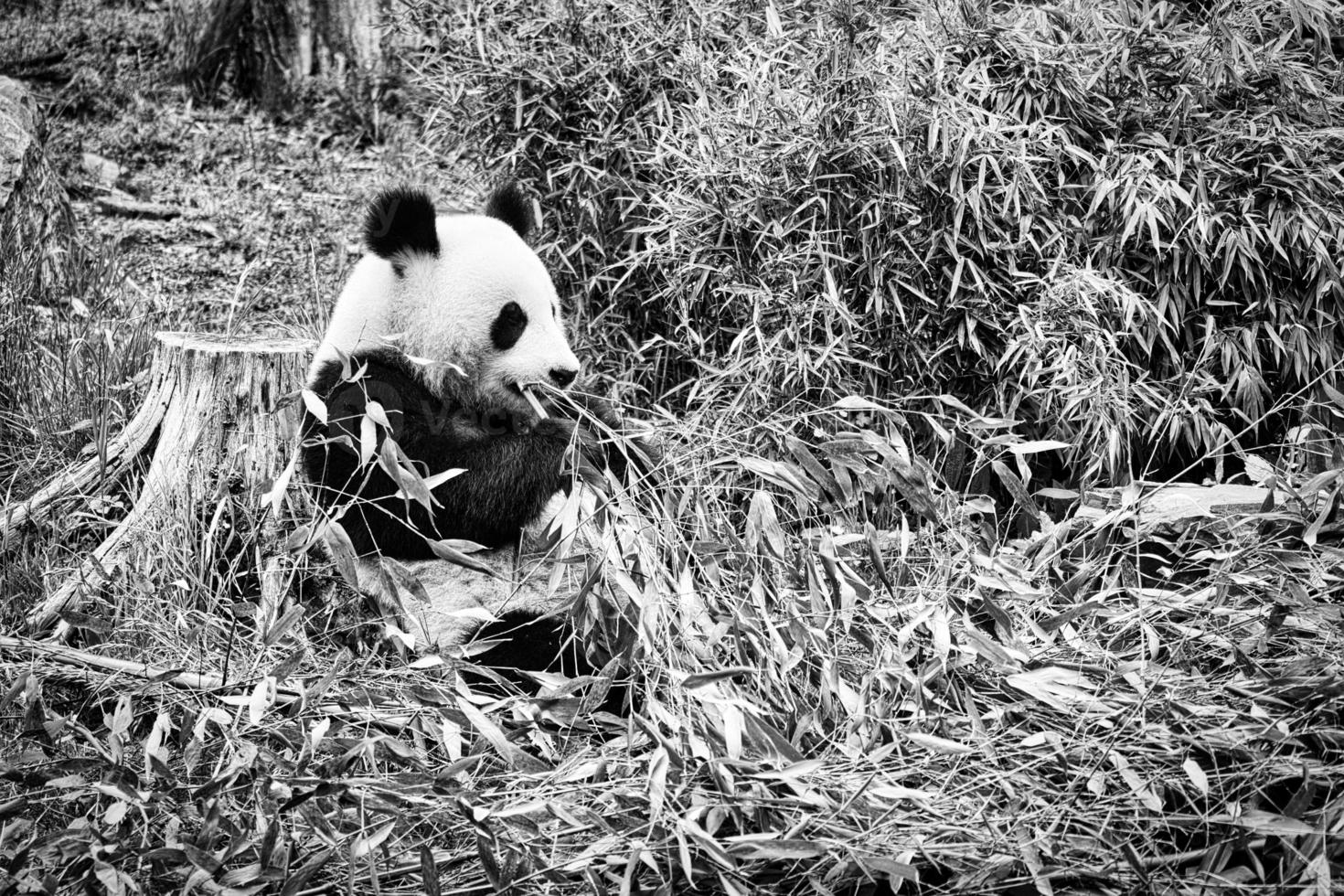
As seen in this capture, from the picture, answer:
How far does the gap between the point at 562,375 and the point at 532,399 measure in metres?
0.14

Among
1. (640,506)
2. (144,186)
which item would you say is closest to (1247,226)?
(640,506)

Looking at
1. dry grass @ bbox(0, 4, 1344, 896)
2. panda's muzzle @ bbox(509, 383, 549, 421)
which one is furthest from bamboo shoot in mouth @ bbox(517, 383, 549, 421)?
dry grass @ bbox(0, 4, 1344, 896)

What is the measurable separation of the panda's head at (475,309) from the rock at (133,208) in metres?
3.72

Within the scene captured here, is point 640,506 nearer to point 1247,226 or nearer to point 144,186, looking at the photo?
point 1247,226

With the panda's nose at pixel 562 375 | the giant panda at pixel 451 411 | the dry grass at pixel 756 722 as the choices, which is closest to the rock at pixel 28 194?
the dry grass at pixel 756 722

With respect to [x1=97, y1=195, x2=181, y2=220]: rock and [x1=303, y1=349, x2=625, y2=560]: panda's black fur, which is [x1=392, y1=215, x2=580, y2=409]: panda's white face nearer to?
[x1=303, y1=349, x2=625, y2=560]: panda's black fur

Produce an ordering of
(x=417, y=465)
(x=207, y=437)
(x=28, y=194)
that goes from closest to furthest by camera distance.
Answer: (x=417, y=465), (x=207, y=437), (x=28, y=194)

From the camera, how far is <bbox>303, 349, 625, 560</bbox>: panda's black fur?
2.79 metres

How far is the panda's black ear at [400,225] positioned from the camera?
2.90m

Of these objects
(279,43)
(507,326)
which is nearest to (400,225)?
(507,326)

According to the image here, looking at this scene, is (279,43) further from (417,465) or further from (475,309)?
(417,465)

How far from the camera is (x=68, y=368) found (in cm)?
405

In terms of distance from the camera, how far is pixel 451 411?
3064mm

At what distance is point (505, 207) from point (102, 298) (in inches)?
92.2
